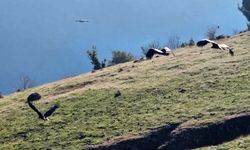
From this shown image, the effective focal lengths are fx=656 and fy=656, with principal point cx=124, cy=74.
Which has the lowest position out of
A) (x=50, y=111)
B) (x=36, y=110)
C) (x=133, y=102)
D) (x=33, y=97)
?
(x=133, y=102)

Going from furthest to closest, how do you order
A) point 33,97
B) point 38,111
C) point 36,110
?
point 33,97 → point 36,110 → point 38,111

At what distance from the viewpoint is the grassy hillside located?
28062 mm

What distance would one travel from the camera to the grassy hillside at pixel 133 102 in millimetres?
28062

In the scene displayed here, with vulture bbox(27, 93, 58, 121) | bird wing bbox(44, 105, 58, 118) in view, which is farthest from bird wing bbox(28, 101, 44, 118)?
bird wing bbox(44, 105, 58, 118)

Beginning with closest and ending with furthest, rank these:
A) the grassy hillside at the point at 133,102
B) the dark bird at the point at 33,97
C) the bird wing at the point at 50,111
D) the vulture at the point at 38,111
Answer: the grassy hillside at the point at 133,102 → the vulture at the point at 38,111 → the bird wing at the point at 50,111 → the dark bird at the point at 33,97

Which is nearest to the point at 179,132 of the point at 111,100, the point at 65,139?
the point at 65,139

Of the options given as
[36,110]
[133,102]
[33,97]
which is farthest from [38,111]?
[133,102]

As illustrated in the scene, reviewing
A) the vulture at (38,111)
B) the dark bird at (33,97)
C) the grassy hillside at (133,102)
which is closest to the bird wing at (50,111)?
the vulture at (38,111)

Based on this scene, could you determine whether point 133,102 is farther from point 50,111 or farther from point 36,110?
point 36,110

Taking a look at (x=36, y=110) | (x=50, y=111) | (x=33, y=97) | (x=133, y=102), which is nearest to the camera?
(x=133, y=102)

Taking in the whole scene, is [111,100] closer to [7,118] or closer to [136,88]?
[136,88]

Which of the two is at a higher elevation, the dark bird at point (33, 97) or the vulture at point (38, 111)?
the dark bird at point (33, 97)

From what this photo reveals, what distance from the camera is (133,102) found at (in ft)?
107

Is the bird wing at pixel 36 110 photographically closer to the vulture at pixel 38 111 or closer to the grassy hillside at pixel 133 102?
the vulture at pixel 38 111
